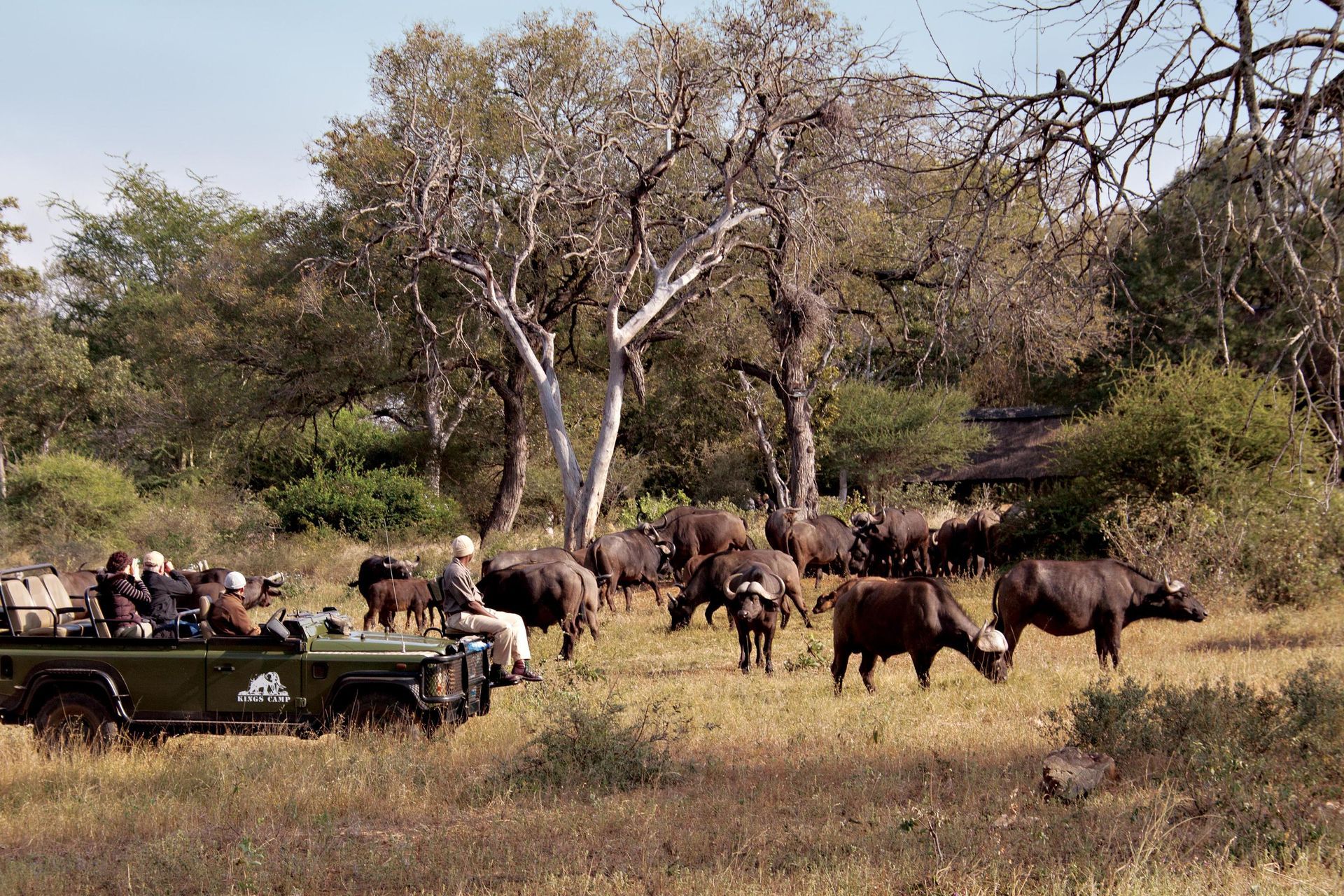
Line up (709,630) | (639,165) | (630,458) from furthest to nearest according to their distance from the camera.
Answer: (630,458), (639,165), (709,630)

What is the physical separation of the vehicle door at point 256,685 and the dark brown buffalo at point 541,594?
5477 mm

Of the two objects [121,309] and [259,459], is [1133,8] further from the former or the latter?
[121,309]

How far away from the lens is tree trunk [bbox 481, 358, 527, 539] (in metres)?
28.9

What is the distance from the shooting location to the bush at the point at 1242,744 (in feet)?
21.4

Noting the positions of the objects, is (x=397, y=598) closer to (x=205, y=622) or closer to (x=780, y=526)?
(x=205, y=622)

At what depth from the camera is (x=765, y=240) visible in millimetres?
26578

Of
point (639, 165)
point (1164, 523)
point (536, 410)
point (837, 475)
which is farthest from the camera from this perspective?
point (837, 475)

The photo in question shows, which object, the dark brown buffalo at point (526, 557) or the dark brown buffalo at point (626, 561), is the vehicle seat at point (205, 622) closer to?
the dark brown buffalo at point (526, 557)

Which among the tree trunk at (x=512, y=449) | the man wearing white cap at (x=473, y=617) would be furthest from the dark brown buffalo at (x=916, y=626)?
the tree trunk at (x=512, y=449)

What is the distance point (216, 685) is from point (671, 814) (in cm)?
390

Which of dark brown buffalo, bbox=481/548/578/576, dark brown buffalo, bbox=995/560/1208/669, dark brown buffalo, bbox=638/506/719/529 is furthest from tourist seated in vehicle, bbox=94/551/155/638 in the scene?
dark brown buffalo, bbox=638/506/719/529

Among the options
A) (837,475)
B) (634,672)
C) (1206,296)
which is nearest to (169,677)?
(634,672)

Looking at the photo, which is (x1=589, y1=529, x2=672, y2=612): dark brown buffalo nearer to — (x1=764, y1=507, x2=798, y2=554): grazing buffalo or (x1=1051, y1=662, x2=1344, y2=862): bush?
(x1=764, y1=507, x2=798, y2=554): grazing buffalo

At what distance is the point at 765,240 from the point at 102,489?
2049cm
